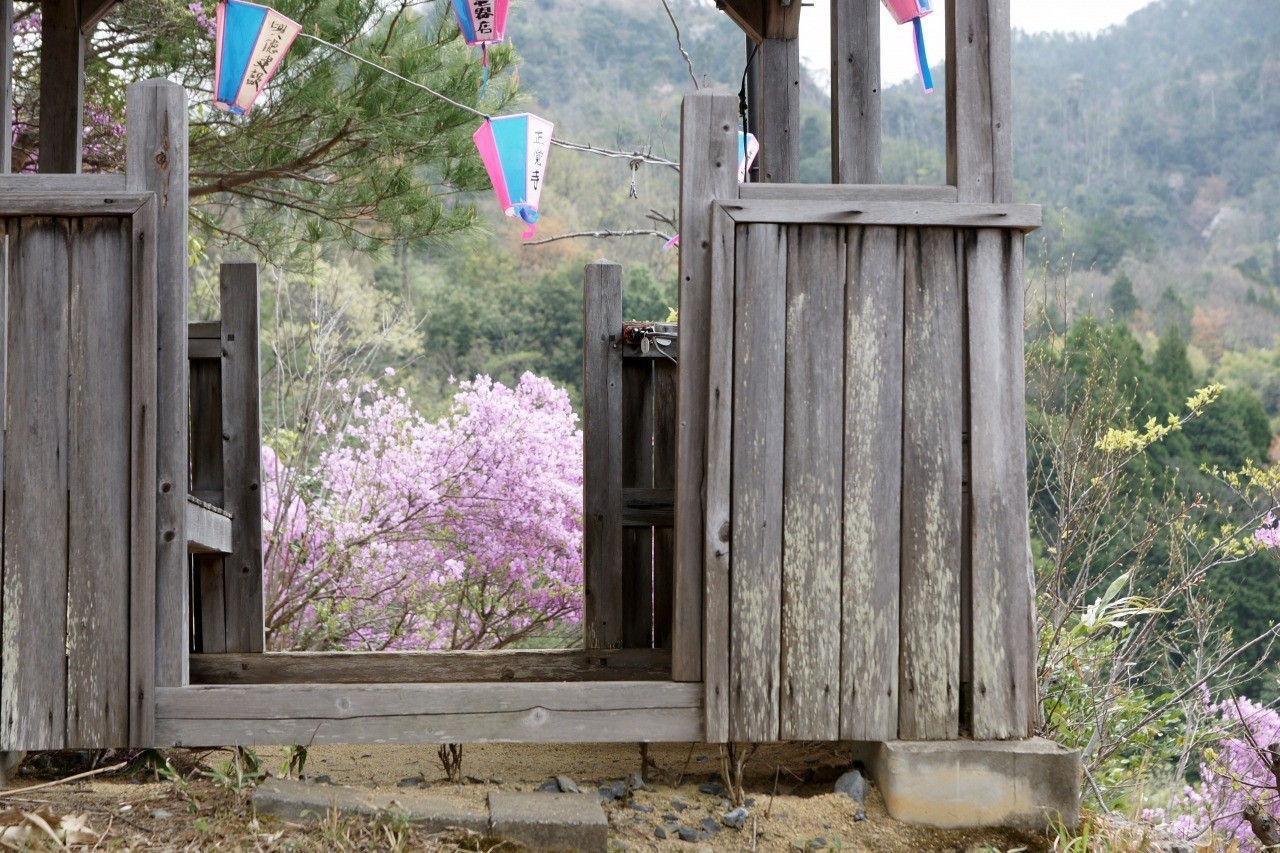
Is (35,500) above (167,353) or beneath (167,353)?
beneath

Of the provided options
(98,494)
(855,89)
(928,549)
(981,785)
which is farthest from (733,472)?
(98,494)

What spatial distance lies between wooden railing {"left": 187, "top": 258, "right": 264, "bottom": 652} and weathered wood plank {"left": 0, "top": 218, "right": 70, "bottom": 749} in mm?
1098

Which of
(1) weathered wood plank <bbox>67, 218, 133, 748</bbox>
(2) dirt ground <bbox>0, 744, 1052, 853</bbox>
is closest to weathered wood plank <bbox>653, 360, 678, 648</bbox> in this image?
(2) dirt ground <bbox>0, 744, 1052, 853</bbox>

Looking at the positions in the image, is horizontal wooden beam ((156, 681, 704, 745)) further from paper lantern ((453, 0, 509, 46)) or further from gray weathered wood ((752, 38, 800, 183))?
paper lantern ((453, 0, 509, 46))

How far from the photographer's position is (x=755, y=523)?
8.91 ft

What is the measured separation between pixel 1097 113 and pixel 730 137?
3319cm

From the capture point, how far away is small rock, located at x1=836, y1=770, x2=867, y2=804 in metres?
2.80

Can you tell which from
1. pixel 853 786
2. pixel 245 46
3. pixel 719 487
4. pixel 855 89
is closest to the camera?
pixel 719 487

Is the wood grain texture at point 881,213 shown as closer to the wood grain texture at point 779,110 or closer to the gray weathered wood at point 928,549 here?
the gray weathered wood at point 928,549

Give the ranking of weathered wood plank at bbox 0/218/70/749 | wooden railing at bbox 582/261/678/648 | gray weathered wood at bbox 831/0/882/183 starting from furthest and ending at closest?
wooden railing at bbox 582/261/678/648, gray weathered wood at bbox 831/0/882/183, weathered wood plank at bbox 0/218/70/749

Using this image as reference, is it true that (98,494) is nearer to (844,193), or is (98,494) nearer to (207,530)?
(207,530)

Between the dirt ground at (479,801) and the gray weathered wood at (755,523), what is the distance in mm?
241

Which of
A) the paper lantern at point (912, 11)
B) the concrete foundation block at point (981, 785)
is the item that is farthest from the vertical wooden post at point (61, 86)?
the concrete foundation block at point (981, 785)

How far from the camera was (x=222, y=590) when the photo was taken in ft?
12.4
